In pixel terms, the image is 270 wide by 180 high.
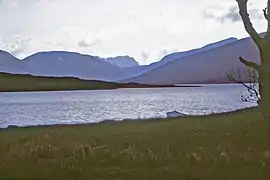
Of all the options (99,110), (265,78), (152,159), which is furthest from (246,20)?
(99,110)

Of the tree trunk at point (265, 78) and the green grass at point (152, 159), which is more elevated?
the tree trunk at point (265, 78)

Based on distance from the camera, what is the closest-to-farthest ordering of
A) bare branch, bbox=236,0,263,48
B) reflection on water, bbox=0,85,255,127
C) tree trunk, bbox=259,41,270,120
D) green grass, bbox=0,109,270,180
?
green grass, bbox=0,109,270,180, tree trunk, bbox=259,41,270,120, bare branch, bbox=236,0,263,48, reflection on water, bbox=0,85,255,127

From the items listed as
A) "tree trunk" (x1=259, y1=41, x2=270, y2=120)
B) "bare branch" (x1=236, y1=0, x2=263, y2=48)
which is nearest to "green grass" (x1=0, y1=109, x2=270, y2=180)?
"tree trunk" (x1=259, y1=41, x2=270, y2=120)

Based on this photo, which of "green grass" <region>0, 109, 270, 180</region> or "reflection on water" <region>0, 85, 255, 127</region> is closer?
"green grass" <region>0, 109, 270, 180</region>

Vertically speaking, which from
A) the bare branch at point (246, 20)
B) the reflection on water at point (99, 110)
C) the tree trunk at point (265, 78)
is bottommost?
the reflection on water at point (99, 110)

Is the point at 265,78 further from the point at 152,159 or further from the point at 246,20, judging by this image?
the point at 152,159

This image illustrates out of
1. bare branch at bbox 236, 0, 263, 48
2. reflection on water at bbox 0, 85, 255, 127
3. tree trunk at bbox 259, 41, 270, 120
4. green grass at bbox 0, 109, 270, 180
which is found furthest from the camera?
reflection on water at bbox 0, 85, 255, 127

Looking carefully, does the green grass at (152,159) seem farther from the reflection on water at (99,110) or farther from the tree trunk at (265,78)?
the reflection on water at (99,110)

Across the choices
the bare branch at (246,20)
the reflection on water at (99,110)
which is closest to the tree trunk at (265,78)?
the bare branch at (246,20)

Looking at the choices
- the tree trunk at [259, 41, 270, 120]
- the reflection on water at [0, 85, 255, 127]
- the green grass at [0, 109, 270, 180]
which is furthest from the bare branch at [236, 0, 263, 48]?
the reflection on water at [0, 85, 255, 127]

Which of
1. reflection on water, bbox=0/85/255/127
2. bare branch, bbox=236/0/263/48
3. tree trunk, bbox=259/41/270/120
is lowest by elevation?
reflection on water, bbox=0/85/255/127

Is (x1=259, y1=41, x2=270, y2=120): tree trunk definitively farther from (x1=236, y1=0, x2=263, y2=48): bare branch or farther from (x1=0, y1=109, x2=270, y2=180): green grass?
(x1=0, y1=109, x2=270, y2=180): green grass

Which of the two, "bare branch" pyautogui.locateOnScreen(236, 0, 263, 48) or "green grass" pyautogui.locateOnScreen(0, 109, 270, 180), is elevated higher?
"bare branch" pyautogui.locateOnScreen(236, 0, 263, 48)

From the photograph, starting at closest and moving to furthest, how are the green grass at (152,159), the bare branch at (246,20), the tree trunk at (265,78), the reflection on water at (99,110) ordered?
the green grass at (152,159), the tree trunk at (265,78), the bare branch at (246,20), the reflection on water at (99,110)
